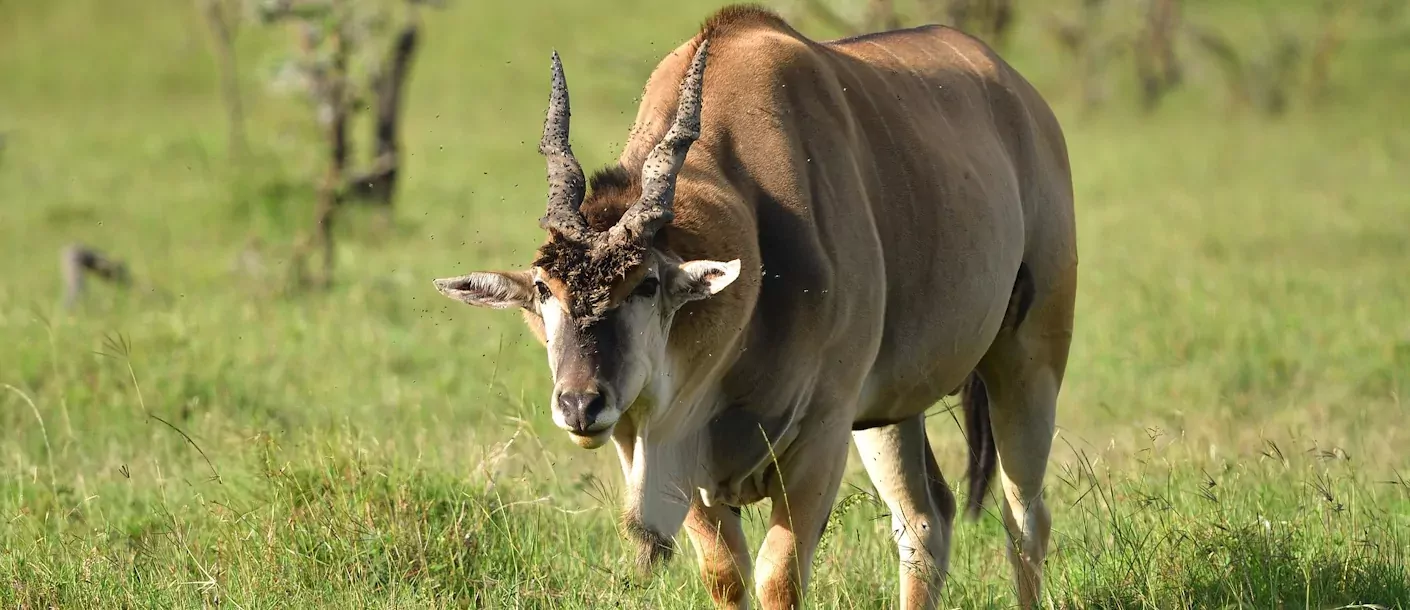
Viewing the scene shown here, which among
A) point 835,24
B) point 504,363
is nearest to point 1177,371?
point 504,363

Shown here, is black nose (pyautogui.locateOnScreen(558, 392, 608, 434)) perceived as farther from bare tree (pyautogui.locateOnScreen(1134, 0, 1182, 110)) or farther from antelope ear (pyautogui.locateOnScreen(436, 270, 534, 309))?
bare tree (pyautogui.locateOnScreen(1134, 0, 1182, 110))

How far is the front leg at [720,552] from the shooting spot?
482cm

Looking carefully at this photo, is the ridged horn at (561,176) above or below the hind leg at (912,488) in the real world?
above

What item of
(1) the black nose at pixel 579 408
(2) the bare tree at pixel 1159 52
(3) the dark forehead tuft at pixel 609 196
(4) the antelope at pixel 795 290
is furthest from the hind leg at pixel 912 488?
(2) the bare tree at pixel 1159 52

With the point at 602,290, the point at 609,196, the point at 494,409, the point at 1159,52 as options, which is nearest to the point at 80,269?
the point at 494,409

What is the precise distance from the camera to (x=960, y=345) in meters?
5.30

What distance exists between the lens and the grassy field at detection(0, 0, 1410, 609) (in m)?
4.97

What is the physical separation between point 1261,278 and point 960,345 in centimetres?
861

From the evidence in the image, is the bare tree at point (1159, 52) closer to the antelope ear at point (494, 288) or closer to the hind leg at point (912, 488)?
the hind leg at point (912, 488)

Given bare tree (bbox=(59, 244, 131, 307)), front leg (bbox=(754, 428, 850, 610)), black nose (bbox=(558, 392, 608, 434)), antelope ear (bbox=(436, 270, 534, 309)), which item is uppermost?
antelope ear (bbox=(436, 270, 534, 309))

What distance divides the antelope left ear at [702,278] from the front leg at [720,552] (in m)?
0.90

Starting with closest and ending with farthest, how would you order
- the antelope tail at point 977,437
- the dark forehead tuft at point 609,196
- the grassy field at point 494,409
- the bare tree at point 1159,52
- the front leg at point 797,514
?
1. the dark forehead tuft at point 609,196
2. the front leg at point 797,514
3. the grassy field at point 494,409
4. the antelope tail at point 977,437
5. the bare tree at point 1159,52

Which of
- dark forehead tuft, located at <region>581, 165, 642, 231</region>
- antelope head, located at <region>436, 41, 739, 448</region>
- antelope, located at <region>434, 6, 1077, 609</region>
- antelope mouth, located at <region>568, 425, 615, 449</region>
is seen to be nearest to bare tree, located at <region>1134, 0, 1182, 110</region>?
antelope, located at <region>434, 6, 1077, 609</region>

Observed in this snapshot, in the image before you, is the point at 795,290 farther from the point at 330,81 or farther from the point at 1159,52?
the point at 1159,52
